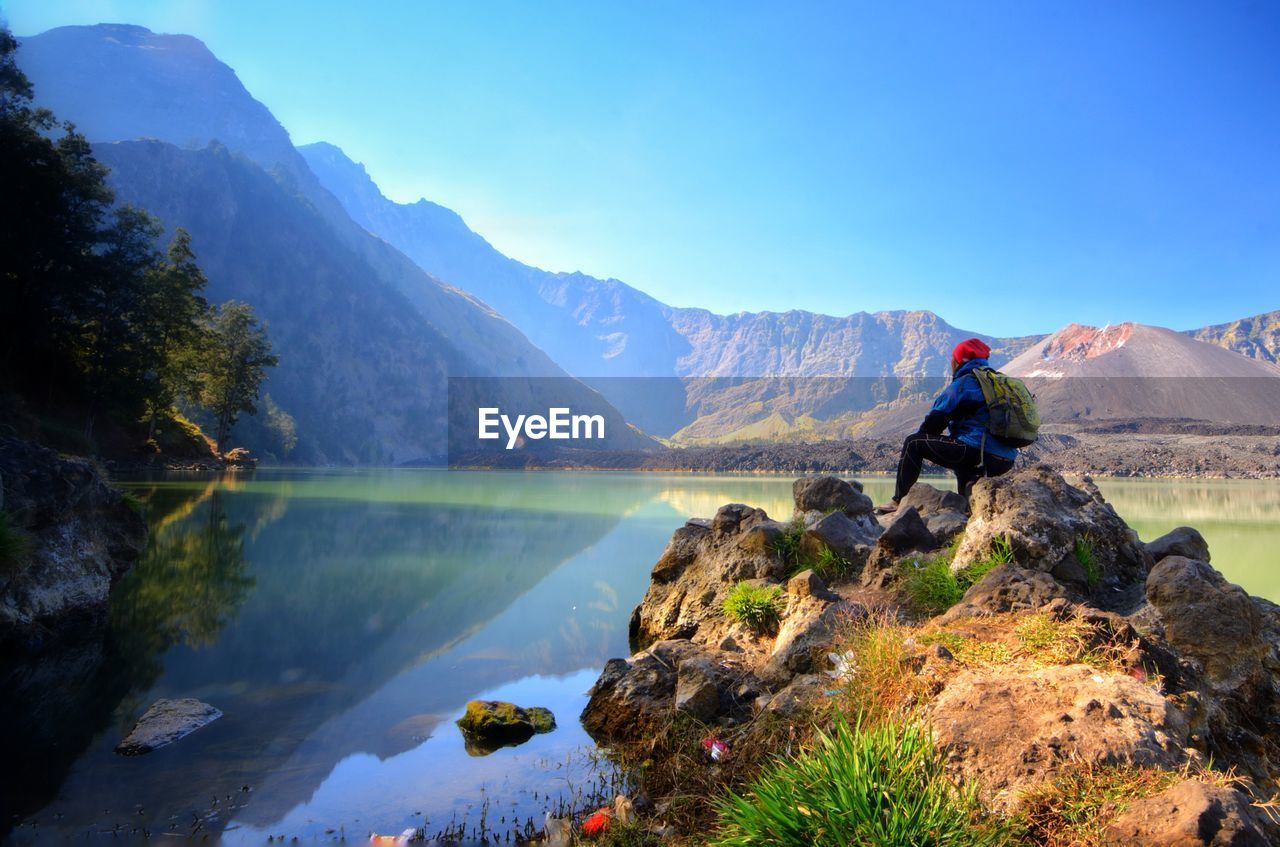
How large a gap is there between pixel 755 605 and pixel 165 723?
6.27 metres

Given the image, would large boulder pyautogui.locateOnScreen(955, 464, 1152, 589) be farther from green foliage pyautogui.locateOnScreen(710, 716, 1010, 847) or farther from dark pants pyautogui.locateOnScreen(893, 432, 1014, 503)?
green foliage pyautogui.locateOnScreen(710, 716, 1010, 847)

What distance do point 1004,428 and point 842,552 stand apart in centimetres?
278

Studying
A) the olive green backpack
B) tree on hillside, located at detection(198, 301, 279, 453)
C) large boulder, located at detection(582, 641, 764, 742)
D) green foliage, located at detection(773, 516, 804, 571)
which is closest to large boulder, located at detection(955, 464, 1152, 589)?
the olive green backpack

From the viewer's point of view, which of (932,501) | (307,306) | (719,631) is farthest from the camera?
(307,306)

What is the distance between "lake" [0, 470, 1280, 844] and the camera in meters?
5.64

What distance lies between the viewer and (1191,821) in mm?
2668

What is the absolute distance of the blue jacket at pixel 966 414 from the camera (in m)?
8.09

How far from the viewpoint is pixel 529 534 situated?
84.1 ft

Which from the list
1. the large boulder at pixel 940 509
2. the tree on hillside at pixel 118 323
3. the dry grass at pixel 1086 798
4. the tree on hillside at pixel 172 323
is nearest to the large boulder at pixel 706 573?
the large boulder at pixel 940 509

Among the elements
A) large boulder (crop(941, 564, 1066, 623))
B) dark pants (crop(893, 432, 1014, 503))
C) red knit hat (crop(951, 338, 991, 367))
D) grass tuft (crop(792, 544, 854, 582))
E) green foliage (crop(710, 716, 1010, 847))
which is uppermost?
red knit hat (crop(951, 338, 991, 367))

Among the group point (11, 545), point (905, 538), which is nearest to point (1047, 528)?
point (905, 538)

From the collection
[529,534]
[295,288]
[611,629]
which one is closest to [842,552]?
[611,629]

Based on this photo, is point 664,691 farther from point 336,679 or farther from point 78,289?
point 78,289

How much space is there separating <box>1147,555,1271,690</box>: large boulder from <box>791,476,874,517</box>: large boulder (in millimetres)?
6183
